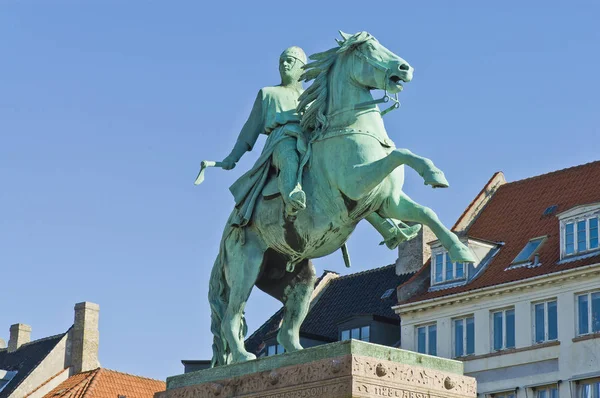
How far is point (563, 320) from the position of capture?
47062 millimetres

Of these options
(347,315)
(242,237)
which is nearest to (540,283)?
(347,315)

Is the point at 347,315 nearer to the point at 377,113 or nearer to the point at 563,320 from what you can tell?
the point at 563,320

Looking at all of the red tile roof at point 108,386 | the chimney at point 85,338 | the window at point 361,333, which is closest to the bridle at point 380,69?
the window at point 361,333

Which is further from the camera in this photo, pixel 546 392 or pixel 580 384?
pixel 546 392

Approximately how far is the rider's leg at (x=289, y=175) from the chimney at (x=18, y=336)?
5260 centimetres

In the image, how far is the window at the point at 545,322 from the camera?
156 feet

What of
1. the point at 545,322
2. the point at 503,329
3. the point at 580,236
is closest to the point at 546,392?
the point at 545,322

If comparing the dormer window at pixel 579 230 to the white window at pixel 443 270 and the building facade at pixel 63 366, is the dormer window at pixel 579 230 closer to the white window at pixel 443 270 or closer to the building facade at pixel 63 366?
the white window at pixel 443 270

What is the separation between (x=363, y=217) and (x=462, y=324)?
33.9 meters

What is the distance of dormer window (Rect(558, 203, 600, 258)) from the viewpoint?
4694cm

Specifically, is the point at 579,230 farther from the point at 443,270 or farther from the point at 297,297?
the point at 297,297

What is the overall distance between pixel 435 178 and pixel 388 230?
149cm

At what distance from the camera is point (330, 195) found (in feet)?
53.4

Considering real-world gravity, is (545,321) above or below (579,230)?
below
